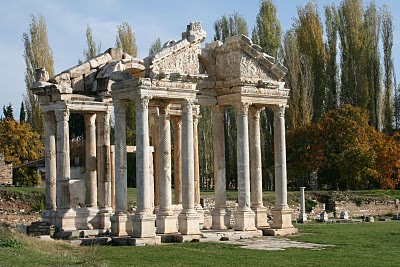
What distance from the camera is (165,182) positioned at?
2817cm

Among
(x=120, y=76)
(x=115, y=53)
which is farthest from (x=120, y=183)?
(x=115, y=53)

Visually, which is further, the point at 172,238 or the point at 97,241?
the point at 172,238

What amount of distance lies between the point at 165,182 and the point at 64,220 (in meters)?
4.26

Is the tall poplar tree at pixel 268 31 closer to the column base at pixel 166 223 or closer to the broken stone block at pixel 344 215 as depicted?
the broken stone block at pixel 344 215

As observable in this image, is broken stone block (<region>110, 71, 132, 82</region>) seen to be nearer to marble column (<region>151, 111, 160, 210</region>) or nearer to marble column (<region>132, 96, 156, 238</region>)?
marble column (<region>132, 96, 156, 238</region>)

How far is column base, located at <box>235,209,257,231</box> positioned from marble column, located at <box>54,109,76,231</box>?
660cm

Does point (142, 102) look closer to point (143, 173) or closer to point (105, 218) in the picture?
point (143, 173)

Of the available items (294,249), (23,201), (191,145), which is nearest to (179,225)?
(191,145)

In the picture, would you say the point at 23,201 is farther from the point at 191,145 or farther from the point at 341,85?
the point at 341,85

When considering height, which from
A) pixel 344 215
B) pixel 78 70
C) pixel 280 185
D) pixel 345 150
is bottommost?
pixel 344 215

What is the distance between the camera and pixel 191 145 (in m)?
28.0

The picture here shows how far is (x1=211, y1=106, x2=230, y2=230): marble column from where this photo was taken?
102 ft

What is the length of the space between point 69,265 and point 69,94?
1277 centimetres

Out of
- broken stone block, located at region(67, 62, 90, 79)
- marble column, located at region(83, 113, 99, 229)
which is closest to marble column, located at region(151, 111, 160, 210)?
marble column, located at region(83, 113, 99, 229)
